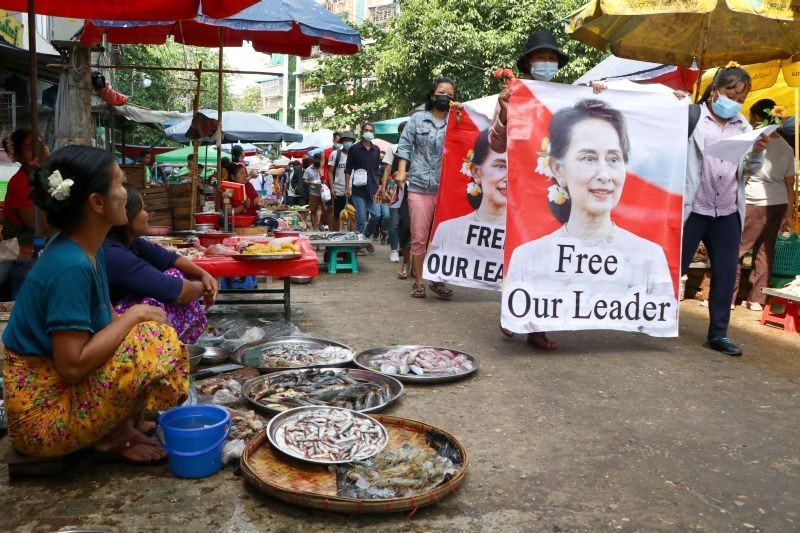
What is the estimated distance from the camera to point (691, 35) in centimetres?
688

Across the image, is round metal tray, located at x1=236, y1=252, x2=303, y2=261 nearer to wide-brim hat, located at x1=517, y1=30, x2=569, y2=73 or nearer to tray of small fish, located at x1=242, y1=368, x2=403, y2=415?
tray of small fish, located at x1=242, y1=368, x2=403, y2=415

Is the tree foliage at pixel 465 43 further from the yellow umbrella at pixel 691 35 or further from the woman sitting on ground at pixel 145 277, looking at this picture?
the woman sitting on ground at pixel 145 277

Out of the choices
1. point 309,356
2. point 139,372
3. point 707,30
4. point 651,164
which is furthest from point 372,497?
point 707,30

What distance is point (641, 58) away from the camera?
7.30 meters

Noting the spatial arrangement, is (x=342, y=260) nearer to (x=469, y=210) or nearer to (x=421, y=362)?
(x=469, y=210)

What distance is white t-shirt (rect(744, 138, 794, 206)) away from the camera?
6.81m

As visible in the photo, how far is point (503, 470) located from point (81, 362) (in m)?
1.83

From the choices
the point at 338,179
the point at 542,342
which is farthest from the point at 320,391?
the point at 338,179

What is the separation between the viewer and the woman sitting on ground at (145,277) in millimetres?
3369

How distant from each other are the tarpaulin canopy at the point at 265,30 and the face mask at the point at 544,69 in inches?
96.9

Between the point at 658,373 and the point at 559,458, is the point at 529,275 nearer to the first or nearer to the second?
the point at 658,373

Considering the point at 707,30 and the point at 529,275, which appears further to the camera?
the point at 707,30

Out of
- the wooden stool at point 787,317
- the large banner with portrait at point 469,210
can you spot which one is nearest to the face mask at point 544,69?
the large banner with portrait at point 469,210

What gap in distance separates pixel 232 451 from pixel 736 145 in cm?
399
